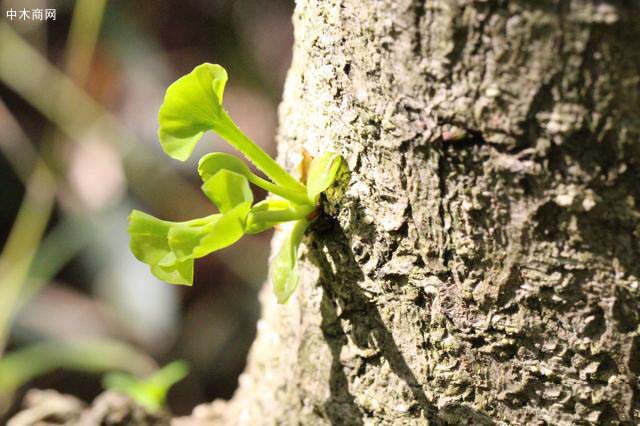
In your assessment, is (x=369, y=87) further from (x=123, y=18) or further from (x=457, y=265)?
(x=123, y=18)

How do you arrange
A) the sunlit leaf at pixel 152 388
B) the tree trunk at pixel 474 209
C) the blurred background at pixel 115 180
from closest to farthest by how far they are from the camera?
the tree trunk at pixel 474 209 < the sunlit leaf at pixel 152 388 < the blurred background at pixel 115 180

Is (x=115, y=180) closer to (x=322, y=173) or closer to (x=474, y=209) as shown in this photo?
(x=322, y=173)

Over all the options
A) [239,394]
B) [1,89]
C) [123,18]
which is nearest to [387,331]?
[239,394]

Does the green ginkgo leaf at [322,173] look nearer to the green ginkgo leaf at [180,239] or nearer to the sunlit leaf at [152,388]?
the green ginkgo leaf at [180,239]

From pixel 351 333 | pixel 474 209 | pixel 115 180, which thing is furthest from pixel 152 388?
pixel 115 180

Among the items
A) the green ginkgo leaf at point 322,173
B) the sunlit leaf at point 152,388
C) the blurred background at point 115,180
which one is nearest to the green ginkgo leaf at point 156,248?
the green ginkgo leaf at point 322,173

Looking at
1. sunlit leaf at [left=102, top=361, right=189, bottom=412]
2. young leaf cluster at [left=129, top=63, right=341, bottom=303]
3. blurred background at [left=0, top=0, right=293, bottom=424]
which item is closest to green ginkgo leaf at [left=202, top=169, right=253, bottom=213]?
young leaf cluster at [left=129, top=63, right=341, bottom=303]
